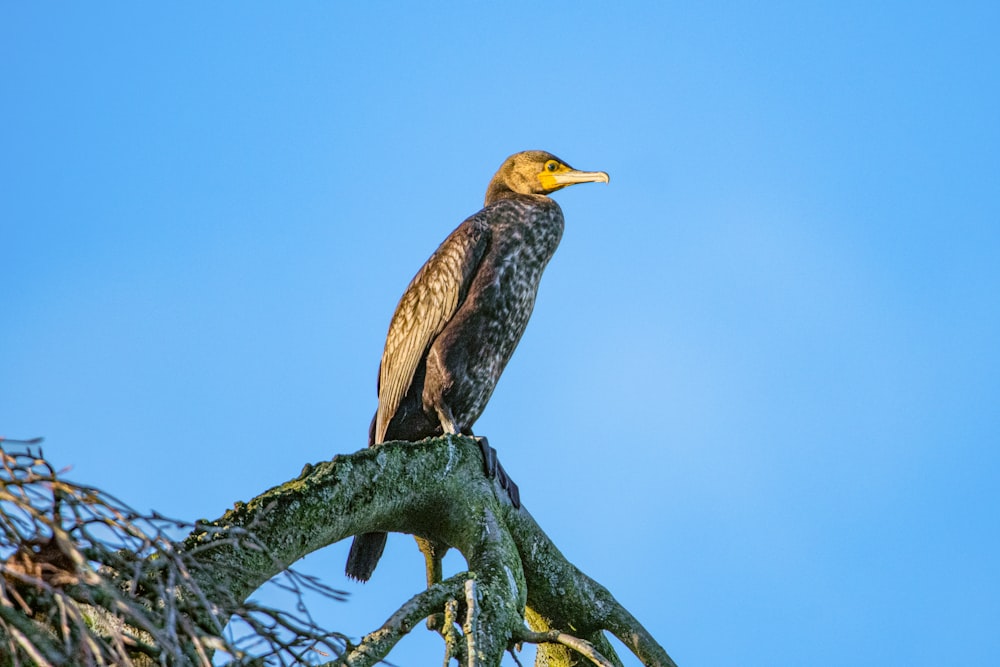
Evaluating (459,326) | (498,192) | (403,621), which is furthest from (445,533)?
(498,192)

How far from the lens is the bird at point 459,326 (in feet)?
19.0

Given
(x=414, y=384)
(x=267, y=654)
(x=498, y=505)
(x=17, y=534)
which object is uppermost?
(x=414, y=384)

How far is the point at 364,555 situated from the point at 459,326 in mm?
1364

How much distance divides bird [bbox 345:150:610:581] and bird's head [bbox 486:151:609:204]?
2.00 feet

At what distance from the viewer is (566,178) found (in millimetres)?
6770

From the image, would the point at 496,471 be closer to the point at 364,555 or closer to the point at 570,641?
the point at 364,555

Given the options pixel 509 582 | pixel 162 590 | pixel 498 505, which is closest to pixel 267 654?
pixel 162 590

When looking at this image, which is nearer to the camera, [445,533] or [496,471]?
[445,533]

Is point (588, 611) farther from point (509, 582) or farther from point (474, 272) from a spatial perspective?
point (474, 272)

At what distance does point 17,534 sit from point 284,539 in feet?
4.03

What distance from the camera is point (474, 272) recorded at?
592cm

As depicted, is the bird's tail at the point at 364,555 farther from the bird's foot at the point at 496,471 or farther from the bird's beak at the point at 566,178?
the bird's beak at the point at 566,178

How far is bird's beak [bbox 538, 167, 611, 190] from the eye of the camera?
676 cm

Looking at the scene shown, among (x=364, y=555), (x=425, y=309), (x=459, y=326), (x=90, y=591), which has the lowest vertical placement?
(x=90, y=591)
